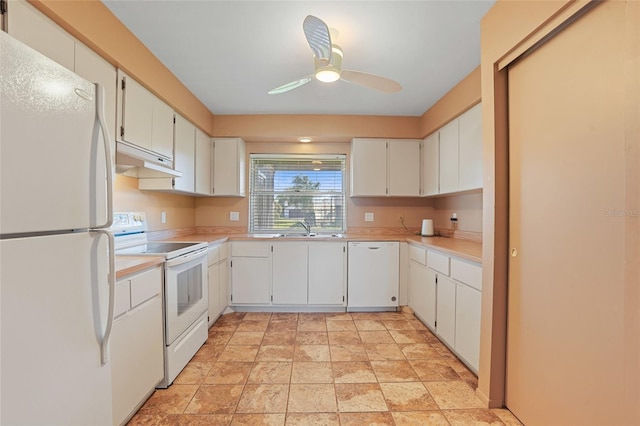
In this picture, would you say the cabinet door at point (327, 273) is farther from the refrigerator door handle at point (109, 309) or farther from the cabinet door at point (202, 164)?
the refrigerator door handle at point (109, 309)

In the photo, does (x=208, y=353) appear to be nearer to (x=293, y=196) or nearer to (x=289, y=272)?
(x=289, y=272)

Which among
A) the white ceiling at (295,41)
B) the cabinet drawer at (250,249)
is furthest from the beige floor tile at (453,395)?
the white ceiling at (295,41)

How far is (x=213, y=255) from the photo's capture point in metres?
2.72

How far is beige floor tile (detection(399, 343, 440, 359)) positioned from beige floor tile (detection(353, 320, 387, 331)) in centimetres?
38

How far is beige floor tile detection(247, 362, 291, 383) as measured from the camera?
6.17 ft

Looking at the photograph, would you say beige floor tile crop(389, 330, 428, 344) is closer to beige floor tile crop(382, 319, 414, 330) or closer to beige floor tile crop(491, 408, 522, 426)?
beige floor tile crop(382, 319, 414, 330)

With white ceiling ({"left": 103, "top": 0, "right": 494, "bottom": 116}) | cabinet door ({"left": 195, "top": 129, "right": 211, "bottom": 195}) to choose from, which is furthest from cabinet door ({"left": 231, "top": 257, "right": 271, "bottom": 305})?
white ceiling ({"left": 103, "top": 0, "right": 494, "bottom": 116})

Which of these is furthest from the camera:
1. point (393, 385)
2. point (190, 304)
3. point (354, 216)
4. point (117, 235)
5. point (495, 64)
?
point (354, 216)

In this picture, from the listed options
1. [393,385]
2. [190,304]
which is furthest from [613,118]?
[190,304]

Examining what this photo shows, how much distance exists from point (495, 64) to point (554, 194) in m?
0.84

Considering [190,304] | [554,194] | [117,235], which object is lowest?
[190,304]

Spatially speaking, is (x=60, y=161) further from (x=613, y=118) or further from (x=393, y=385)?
(x=393, y=385)

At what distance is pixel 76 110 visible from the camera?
919 millimetres

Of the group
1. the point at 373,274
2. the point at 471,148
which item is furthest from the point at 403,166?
the point at 373,274
